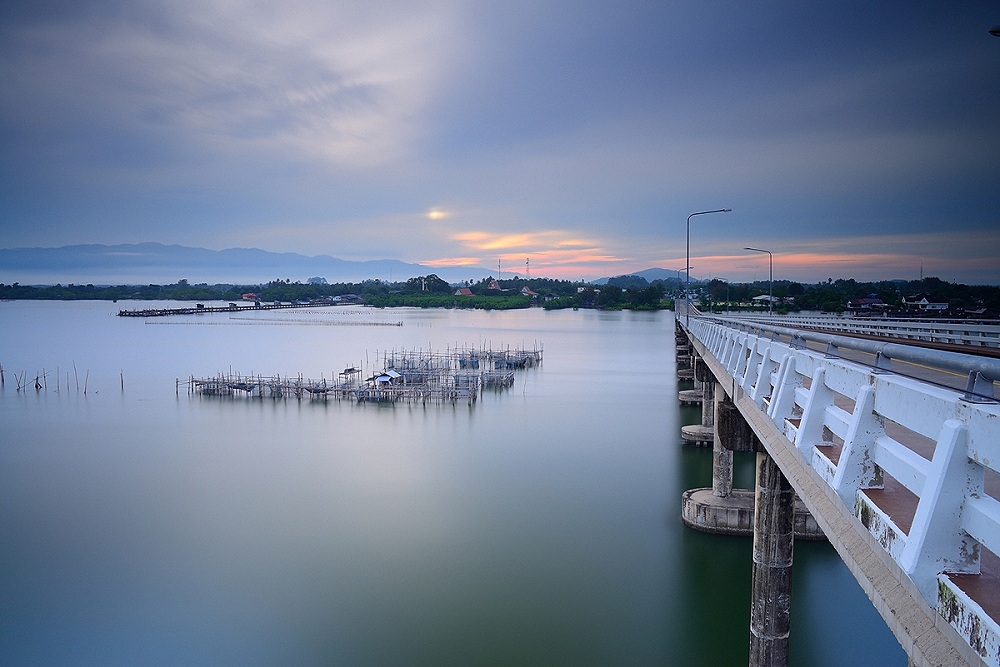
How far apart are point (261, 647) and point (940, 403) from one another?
16396mm

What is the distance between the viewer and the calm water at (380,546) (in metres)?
15.9

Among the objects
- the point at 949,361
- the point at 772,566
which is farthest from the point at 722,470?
the point at 949,361

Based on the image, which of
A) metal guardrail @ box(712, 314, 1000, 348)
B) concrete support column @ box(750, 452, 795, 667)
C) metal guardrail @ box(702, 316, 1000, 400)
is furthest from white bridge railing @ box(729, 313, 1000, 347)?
metal guardrail @ box(702, 316, 1000, 400)

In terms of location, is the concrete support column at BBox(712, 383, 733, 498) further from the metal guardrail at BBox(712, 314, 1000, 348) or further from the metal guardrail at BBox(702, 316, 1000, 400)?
the metal guardrail at BBox(702, 316, 1000, 400)

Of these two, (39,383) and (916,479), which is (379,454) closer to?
(916,479)

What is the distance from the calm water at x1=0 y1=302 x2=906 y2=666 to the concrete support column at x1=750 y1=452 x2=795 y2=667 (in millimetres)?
4792

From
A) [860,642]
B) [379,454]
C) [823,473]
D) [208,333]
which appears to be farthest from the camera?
[208,333]

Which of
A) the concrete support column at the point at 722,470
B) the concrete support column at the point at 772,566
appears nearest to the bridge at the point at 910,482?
the concrete support column at the point at 772,566

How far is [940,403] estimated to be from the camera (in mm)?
3338

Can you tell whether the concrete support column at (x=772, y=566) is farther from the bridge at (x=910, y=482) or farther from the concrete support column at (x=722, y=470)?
→ the concrete support column at (x=722, y=470)

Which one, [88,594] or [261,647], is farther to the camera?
[88,594]

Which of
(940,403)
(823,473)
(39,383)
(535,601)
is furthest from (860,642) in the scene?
(39,383)

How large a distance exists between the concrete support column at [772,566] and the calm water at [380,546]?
479cm

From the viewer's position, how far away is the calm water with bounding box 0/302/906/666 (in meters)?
15.9
